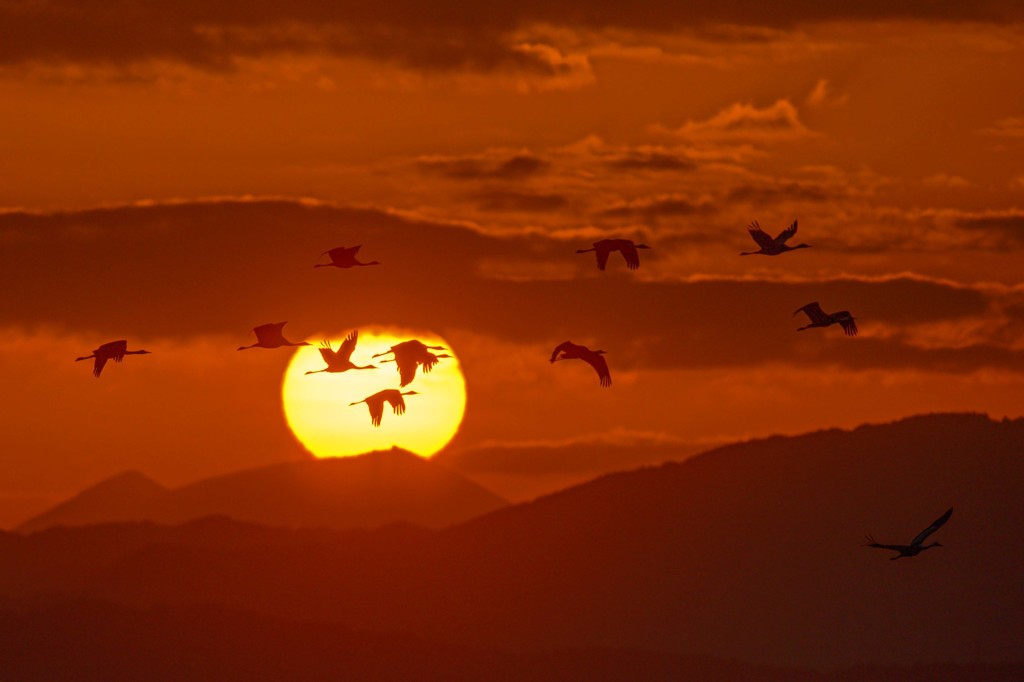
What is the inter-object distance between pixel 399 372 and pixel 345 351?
11.7 ft

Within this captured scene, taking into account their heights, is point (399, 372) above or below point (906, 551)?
above

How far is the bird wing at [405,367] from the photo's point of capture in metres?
108

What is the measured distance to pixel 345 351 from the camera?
365 feet

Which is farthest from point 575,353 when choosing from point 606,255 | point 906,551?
point 906,551

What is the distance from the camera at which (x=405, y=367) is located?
361ft

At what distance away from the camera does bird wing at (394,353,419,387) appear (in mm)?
108500

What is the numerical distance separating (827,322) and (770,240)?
14.8 ft

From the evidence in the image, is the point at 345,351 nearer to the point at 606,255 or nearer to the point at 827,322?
the point at 606,255

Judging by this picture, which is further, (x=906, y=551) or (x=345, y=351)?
(x=345, y=351)

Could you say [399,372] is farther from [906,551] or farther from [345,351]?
[906,551]

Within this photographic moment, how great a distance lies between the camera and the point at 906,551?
104m

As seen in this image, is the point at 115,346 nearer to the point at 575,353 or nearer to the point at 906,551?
the point at 575,353

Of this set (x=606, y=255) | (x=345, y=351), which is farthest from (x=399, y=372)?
(x=606, y=255)

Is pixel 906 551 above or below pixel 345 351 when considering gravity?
below
